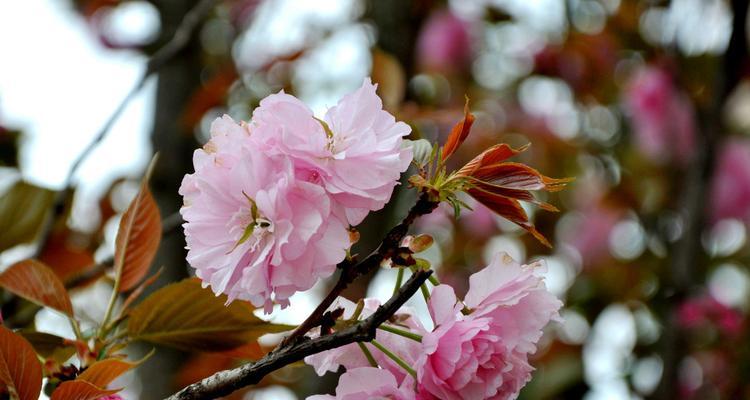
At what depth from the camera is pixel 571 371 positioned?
171 cm

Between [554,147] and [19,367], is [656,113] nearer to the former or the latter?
[554,147]

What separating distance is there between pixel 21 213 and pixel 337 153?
608mm

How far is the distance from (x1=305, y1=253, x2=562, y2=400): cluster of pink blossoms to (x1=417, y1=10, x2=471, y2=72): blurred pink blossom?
203cm

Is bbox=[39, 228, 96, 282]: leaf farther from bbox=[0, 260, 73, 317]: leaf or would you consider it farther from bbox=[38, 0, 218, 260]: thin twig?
bbox=[0, 260, 73, 317]: leaf

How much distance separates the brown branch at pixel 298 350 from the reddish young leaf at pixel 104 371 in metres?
0.07

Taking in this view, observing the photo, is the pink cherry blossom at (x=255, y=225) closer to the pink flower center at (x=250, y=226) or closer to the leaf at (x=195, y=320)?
the pink flower center at (x=250, y=226)

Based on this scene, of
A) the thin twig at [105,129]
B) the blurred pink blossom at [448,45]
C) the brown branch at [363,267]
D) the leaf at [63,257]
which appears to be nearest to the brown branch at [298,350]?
the brown branch at [363,267]

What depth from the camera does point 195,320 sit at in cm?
63

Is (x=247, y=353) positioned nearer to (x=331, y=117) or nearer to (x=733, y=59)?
(x=331, y=117)

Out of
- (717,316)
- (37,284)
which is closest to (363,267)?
(37,284)

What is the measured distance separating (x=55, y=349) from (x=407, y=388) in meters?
0.31

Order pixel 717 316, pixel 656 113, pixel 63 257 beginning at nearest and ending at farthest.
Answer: pixel 63 257 → pixel 717 316 → pixel 656 113

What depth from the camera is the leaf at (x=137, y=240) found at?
666 mm

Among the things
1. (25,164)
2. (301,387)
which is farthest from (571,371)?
(25,164)
